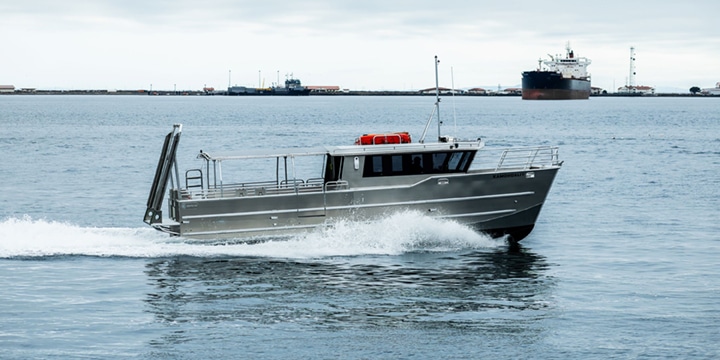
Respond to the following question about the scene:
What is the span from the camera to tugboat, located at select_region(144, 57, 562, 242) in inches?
999

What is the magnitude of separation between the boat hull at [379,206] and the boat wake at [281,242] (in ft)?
0.83

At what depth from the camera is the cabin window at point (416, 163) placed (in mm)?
26172

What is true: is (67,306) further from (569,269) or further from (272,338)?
(569,269)

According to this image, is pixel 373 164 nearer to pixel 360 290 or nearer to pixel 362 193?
pixel 362 193

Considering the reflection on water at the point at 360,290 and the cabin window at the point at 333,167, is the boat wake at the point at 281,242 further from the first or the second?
the cabin window at the point at 333,167

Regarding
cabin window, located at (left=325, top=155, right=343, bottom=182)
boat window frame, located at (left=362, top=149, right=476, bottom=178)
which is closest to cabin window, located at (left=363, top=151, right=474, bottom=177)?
boat window frame, located at (left=362, top=149, right=476, bottom=178)

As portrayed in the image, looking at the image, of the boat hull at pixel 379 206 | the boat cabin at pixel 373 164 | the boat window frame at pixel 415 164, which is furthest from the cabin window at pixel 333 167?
the boat window frame at pixel 415 164

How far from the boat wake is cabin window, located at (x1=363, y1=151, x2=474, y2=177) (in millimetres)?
1272

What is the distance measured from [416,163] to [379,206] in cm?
166

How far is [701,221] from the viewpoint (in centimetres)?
3272

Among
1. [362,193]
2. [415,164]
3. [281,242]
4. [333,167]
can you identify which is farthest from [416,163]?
[281,242]

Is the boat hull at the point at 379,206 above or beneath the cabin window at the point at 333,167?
beneath

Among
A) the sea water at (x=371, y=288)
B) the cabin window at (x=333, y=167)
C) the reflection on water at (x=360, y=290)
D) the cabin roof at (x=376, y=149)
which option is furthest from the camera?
the cabin window at (x=333, y=167)

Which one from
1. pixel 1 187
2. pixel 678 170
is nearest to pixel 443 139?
pixel 1 187
